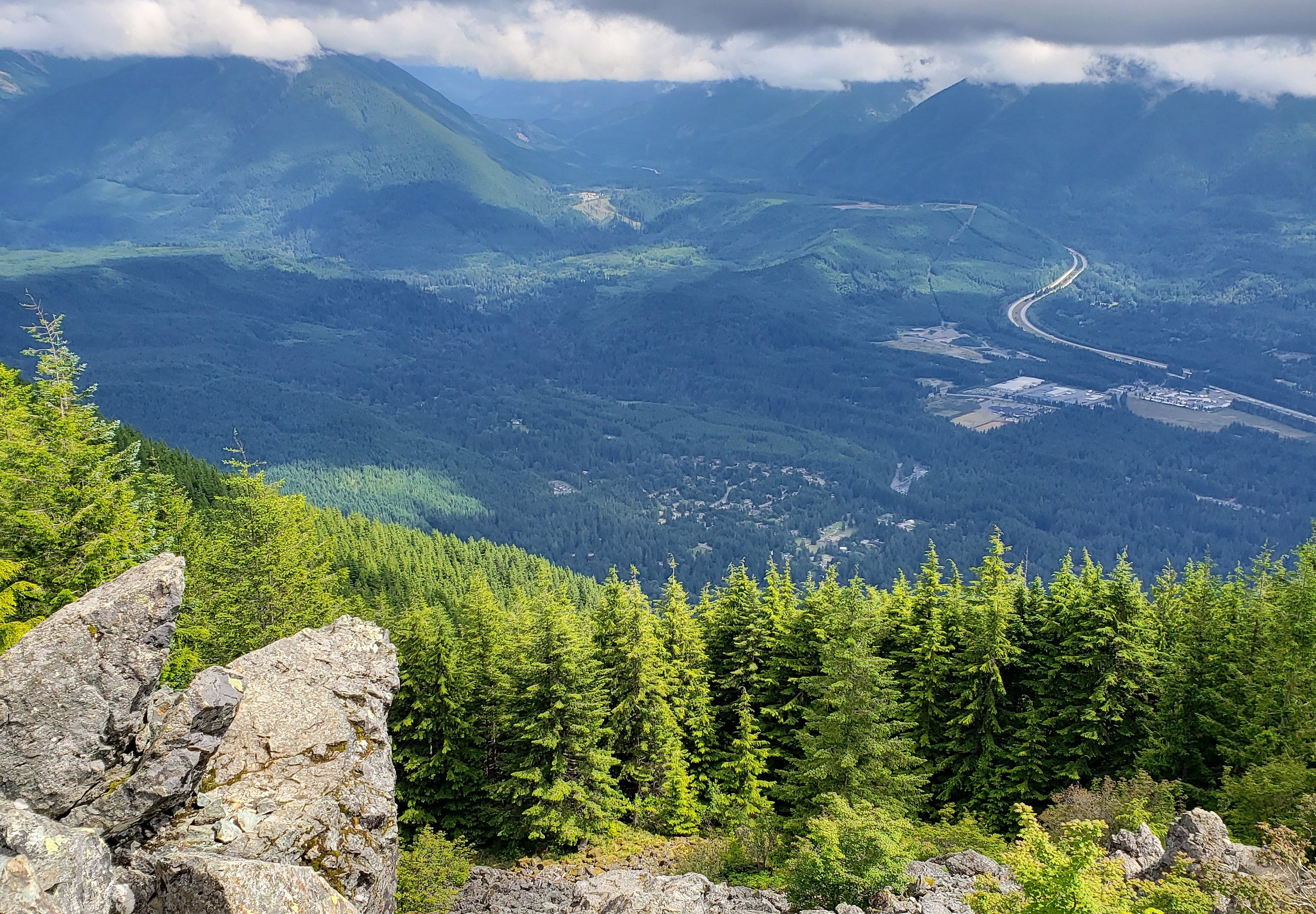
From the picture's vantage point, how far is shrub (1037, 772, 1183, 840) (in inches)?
1420

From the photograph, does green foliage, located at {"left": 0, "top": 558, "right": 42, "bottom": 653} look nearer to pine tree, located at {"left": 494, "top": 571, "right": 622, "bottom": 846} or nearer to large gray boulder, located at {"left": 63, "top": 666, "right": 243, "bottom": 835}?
large gray boulder, located at {"left": 63, "top": 666, "right": 243, "bottom": 835}

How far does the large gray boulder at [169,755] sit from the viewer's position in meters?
21.1

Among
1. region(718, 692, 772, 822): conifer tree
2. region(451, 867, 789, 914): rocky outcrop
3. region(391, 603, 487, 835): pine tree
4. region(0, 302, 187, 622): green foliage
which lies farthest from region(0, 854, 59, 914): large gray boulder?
region(718, 692, 772, 822): conifer tree

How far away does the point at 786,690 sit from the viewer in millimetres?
50562

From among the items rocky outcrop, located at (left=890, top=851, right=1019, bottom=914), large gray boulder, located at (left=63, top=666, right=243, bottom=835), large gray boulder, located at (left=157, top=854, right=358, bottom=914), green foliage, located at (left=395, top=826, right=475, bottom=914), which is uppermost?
large gray boulder, located at (left=63, top=666, right=243, bottom=835)

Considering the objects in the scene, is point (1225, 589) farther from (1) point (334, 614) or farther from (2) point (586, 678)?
(1) point (334, 614)

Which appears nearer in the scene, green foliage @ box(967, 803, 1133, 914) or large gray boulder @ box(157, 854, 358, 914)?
large gray boulder @ box(157, 854, 358, 914)

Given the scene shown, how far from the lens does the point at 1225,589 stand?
47594mm

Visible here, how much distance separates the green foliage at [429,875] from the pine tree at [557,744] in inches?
176

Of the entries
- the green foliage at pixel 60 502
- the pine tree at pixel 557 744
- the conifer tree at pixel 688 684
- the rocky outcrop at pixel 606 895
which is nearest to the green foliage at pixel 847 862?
the rocky outcrop at pixel 606 895

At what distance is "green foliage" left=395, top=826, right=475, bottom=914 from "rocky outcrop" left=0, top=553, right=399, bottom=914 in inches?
326

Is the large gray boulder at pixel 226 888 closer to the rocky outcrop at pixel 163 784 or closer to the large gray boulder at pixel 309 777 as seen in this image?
the rocky outcrop at pixel 163 784

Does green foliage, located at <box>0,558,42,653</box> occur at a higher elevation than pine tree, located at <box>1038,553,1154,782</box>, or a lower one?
higher

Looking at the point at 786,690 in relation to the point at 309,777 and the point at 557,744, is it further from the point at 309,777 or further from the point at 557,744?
the point at 309,777
